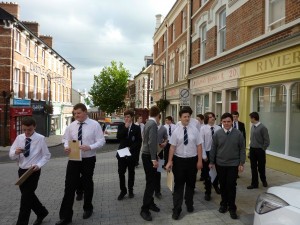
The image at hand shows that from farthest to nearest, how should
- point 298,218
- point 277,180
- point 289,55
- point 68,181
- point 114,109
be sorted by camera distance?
point 114,109, point 289,55, point 277,180, point 68,181, point 298,218

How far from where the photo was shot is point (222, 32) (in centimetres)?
1511

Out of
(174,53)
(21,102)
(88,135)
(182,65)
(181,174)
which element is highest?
(174,53)

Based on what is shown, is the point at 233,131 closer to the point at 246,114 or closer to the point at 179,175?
the point at 179,175

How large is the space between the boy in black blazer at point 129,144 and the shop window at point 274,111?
5.31 metres

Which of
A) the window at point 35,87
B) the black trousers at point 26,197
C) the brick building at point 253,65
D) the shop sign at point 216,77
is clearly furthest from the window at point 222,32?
the window at point 35,87

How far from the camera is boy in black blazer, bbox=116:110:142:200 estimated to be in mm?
6484

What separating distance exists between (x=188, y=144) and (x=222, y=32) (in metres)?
11.1

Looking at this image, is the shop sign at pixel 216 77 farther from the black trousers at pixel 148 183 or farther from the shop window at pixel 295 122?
the black trousers at pixel 148 183

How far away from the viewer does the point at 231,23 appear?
13461mm

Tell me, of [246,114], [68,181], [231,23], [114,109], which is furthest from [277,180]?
[114,109]

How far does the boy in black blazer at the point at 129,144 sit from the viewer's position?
6484mm

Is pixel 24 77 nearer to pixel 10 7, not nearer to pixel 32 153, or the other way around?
pixel 10 7

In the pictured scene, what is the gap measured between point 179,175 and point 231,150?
0.98 meters

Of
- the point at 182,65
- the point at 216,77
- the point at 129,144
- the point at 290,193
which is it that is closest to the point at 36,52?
the point at 182,65
